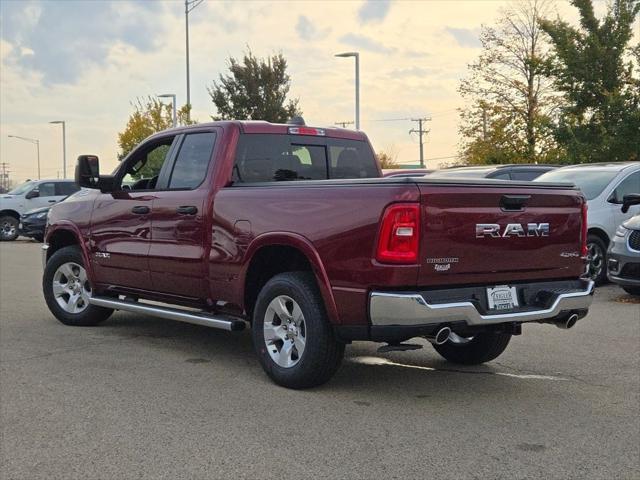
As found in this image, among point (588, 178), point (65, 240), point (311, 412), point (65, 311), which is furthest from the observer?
point (588, 178)

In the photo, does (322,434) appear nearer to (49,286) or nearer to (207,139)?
(207,139)

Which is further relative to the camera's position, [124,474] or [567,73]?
[567,73]

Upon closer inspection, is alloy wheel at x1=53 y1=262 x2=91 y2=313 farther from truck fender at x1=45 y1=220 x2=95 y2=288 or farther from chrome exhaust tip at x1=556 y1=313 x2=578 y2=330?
chrome exhaust tip at x1=556 y1=313 x2=578 y2=330

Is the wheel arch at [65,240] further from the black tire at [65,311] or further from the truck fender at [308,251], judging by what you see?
the truck fender at [308,251]

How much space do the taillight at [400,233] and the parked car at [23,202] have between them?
848 inches

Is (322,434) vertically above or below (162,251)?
below

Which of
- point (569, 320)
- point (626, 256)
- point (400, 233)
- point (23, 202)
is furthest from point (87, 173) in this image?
point (23, 202)

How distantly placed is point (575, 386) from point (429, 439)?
5.75 feet

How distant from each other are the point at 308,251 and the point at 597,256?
7.26m

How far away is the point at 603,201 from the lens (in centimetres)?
1159

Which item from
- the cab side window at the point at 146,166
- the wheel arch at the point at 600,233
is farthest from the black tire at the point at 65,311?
the wheel arch at the point at 600,233

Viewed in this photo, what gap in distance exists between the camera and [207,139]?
6.69 m

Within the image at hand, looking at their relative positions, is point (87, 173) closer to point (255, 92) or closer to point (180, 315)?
point (180, 315)

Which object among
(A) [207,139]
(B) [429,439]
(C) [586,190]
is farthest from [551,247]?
(C) [586,190]
